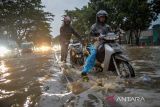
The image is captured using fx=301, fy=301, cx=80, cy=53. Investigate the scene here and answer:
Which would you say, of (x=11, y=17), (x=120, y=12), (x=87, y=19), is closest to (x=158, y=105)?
(x=120, y=12)

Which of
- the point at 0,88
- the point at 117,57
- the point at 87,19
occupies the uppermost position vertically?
the point at 87,19

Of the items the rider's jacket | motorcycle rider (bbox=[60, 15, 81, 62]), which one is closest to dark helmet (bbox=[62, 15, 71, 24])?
motorcycle rider (bbox=[60, 15, 81, 62])

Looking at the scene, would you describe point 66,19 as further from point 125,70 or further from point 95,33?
point 125,70

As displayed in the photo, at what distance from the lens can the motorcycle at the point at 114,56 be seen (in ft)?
25.4

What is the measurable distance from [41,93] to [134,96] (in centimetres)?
202

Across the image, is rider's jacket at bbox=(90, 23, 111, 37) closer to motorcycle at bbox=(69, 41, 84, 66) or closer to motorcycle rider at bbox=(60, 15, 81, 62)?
motorcycle rider at bbox=(60, 15, 81, 62)

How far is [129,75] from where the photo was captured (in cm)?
781

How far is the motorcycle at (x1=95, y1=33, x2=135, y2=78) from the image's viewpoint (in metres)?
7.74

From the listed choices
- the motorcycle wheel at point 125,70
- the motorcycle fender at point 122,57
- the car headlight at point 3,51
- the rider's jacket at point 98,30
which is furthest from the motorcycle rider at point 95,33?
the car headlight at point 3,51

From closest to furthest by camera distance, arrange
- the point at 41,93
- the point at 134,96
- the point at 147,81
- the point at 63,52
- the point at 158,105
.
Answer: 1. the point at 158,105
2. the point at 134,96
3. the point at 41,93
4. the point at 147,81
5. the point at 63,52

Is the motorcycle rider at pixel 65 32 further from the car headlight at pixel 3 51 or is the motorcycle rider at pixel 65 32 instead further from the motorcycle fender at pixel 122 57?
the car headlight at pixel 3 51

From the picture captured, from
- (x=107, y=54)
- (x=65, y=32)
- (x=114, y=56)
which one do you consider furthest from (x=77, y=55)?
(x=114, y=56)

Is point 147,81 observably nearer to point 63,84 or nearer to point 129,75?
point 129,75

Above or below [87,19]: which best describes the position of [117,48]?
below
